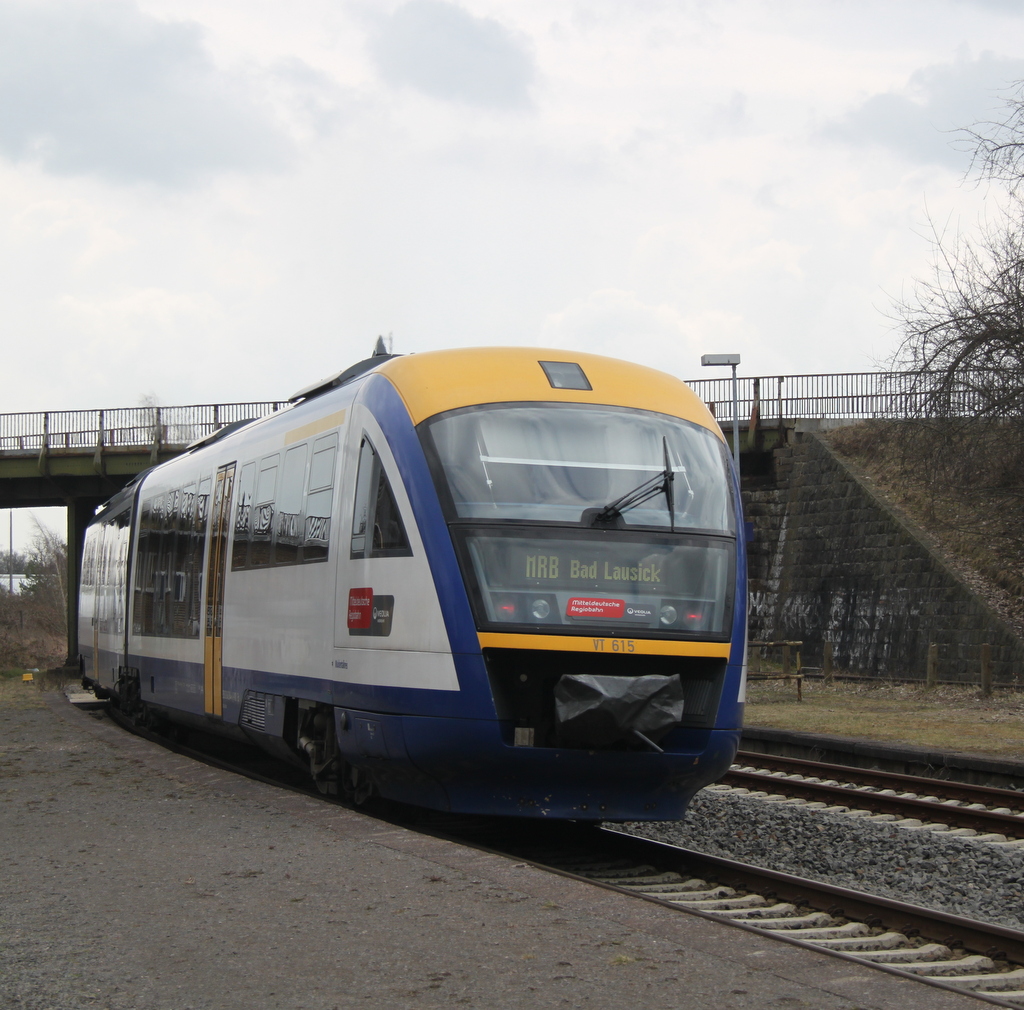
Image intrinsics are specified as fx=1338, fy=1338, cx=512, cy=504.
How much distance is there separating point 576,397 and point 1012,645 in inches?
699

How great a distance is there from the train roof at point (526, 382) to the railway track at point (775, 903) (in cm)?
299

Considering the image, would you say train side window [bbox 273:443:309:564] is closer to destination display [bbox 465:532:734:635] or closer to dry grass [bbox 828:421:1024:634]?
destination display [bbox 465:532:734:635]

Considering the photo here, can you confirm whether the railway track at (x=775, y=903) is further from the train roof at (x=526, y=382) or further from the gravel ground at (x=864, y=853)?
the train roof at (x=526, y=382)

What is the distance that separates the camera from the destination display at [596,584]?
8164 millimetres

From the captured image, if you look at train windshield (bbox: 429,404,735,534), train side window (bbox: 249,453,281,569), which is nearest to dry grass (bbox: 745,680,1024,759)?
train windshield (bbox: 429,404,735,534)

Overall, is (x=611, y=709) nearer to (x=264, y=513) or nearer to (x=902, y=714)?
(x=264, y=513)

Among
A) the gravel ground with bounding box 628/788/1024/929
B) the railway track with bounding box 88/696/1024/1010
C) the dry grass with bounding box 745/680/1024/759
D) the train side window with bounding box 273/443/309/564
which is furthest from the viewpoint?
the dry grass with bounding box 745/680/1024/759

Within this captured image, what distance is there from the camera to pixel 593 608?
823 centimetres

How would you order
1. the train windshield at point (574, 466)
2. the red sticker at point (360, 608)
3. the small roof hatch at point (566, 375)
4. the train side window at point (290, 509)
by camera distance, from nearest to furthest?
the train windshield at point (574, 466), the red sticker at point (360, 608), the small roof hatch at point (566, 375), the train side window at point (290, 509)

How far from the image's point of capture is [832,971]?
506 centimetres

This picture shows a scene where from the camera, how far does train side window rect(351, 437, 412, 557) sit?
8.66 metres

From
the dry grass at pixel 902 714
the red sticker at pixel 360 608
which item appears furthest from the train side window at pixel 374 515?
the dry grass at pixel 902 714

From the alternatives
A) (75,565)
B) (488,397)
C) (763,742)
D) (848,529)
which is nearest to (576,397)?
(488,397)

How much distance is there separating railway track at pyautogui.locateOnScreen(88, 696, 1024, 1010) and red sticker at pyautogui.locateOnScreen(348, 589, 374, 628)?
1637 mm
